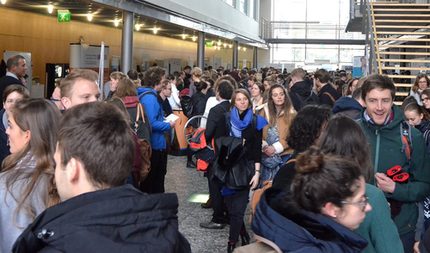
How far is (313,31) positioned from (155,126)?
3726cm

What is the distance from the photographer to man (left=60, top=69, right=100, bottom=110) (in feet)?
12.0

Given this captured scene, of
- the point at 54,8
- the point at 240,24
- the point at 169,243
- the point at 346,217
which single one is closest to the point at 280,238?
the point at 346,217

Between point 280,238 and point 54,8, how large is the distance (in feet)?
45.1

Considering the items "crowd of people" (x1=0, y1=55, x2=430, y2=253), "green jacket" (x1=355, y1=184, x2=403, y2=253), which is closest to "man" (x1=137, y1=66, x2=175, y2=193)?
"crowd of people" (x1=0, y1=55, x2=430, y2=253)

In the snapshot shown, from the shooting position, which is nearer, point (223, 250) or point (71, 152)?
point (71, 152)

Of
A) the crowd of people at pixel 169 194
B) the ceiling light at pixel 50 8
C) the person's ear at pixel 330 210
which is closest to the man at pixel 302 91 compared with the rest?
the crowd of people at pixel 169 194

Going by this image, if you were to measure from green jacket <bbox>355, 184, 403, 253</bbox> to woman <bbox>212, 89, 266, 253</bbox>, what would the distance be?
311 centimetres

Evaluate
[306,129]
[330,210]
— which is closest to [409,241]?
[306,129]

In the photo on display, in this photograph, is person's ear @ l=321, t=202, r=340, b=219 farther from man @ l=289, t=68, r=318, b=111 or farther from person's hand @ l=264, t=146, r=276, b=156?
man @ l=289, t=68, r=318, b=111

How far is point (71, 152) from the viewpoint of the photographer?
171 cm

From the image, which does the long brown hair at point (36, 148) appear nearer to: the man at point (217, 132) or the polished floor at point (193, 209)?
the man at point (217, 132)

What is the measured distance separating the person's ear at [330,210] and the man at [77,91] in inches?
84.8

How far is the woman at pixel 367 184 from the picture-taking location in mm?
2227

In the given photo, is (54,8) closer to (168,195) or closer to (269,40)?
(168,195)
